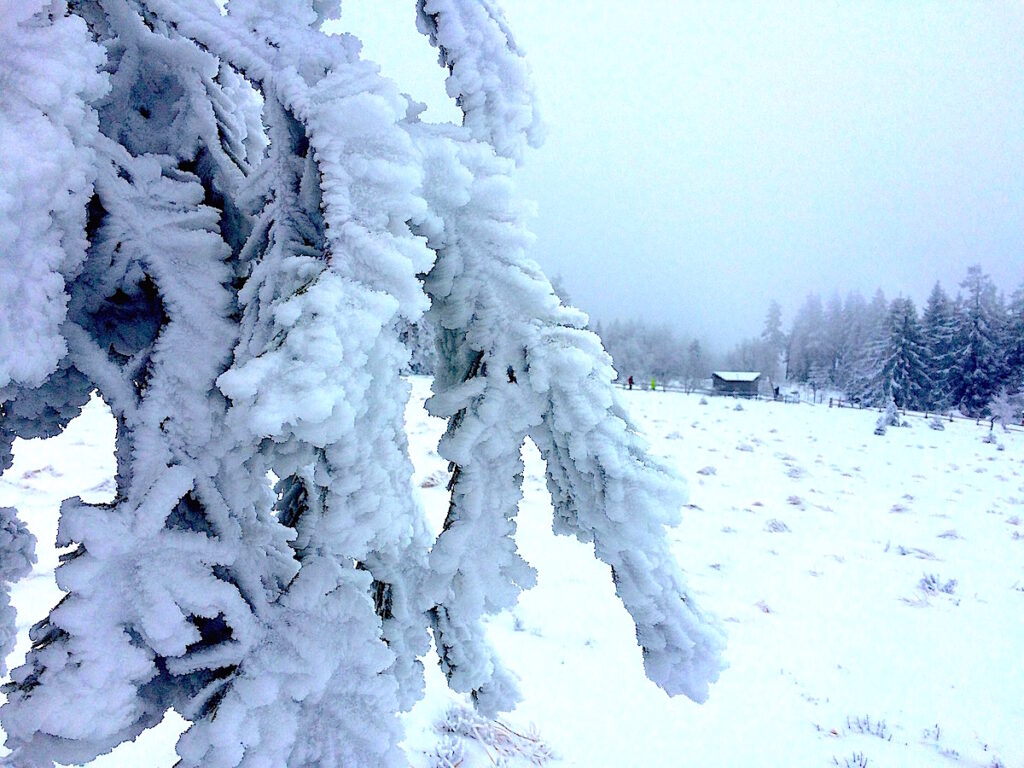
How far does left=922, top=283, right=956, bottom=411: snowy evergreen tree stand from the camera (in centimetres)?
3042

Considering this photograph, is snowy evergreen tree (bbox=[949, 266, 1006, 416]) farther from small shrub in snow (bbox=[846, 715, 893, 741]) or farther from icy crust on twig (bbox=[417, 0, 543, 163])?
icy crust on twig (bbox=[417, 0, 543, 163])

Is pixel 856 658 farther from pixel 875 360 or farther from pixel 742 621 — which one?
pixel 875 360

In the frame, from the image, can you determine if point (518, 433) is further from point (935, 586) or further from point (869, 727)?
point (935, 586)

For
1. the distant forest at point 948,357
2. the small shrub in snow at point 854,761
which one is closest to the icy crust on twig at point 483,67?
the small shrub in snow at point 854,761

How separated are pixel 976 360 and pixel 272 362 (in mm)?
38523

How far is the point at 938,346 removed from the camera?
104 ft

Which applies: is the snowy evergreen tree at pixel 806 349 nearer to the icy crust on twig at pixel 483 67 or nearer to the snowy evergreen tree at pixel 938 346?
the snowy evergreen tree at pixel 938 346

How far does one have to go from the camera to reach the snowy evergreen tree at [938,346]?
30422mm

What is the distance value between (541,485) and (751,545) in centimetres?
269

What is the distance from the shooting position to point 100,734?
83 centimetres

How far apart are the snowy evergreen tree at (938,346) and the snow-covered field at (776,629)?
88.5 ft

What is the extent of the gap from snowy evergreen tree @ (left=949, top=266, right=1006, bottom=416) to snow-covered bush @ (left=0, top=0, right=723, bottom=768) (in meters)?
37.1

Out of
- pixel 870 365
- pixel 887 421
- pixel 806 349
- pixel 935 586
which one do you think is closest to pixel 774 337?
pixel 806 349

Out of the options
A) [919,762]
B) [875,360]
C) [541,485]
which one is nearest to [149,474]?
[919,762]
